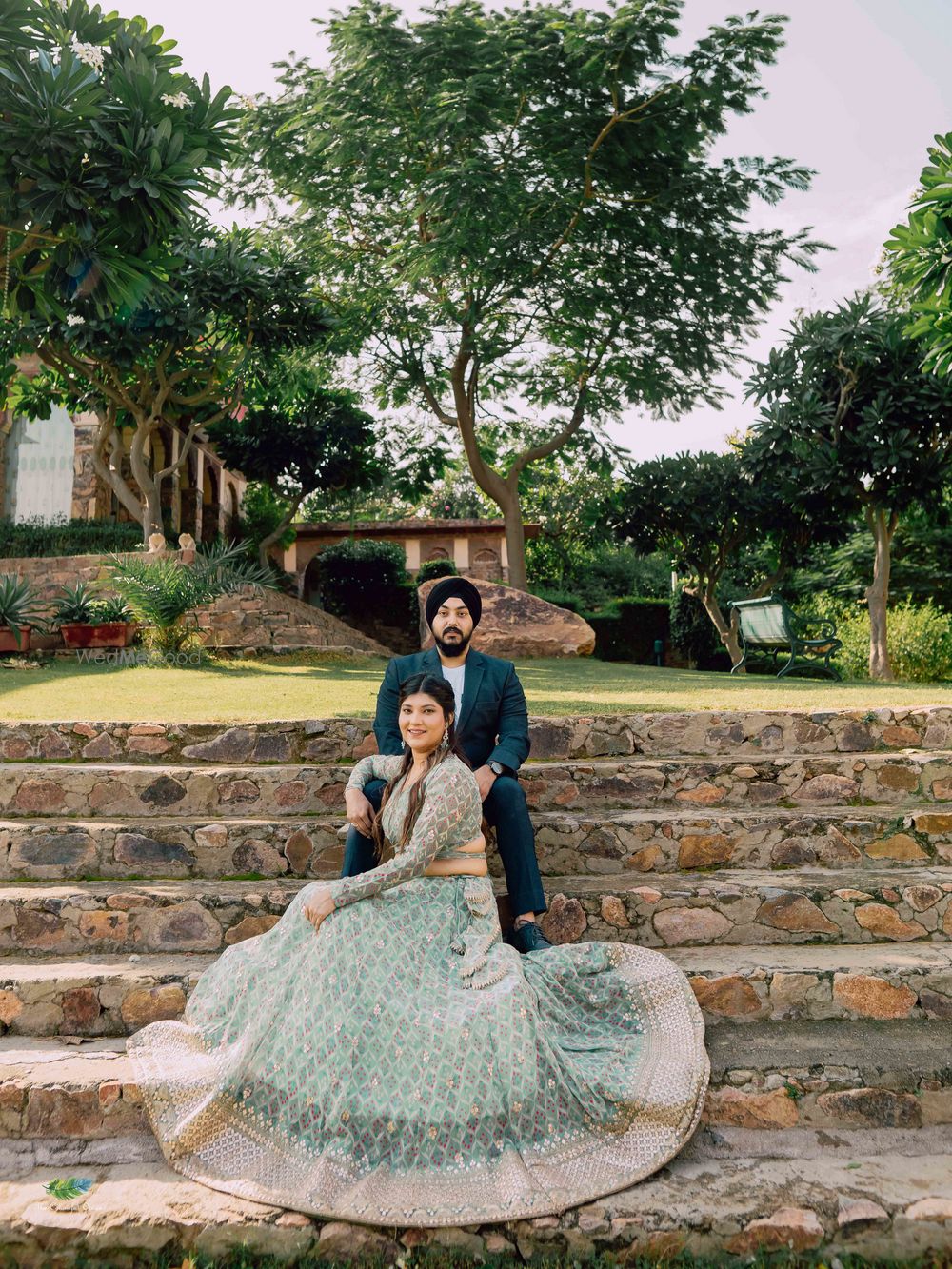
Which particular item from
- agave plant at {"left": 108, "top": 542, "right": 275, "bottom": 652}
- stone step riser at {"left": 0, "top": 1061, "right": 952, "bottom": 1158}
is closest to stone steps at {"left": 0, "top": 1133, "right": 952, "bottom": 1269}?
stone step riser at {"left": 0, "top": 1061, "right": 952, "bottom": 1158}

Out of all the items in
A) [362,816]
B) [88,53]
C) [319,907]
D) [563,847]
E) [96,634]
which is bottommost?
[563,847]

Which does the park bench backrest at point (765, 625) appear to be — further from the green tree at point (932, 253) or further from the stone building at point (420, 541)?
the stone building at point (420, 541)

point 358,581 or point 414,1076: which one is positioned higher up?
point 358,581

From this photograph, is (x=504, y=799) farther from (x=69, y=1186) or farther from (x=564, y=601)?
(x=564, y=601)

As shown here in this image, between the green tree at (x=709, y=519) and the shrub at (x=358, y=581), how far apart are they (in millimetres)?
5575

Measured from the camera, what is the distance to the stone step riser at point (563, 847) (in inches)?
161

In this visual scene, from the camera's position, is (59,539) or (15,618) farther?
(59,539)

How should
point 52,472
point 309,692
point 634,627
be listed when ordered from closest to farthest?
point 309,692 → point 52,472 → point 634,627

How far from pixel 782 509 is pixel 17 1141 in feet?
43.7

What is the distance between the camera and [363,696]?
268 inches

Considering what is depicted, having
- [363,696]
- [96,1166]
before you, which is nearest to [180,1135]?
[96,1166]

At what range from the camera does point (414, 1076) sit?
2.62 m

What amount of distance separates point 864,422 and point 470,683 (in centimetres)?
904

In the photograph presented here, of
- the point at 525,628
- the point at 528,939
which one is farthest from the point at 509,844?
the point at 525,628
